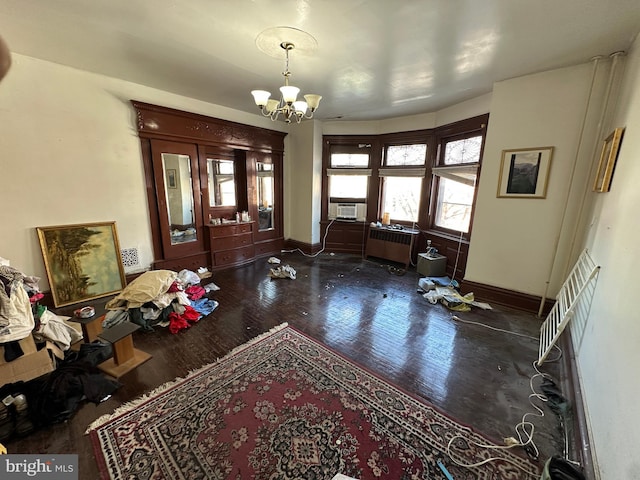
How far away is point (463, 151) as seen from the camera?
4172 millimetres

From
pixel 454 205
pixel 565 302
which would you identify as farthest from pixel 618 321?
pixel 454 205

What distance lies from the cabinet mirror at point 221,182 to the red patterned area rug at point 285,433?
10.5ft

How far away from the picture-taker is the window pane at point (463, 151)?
3952 mm

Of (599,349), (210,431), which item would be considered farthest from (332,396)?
(599,349)

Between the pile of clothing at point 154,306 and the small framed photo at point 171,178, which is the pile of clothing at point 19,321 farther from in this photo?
the small framed photo at point 171,178

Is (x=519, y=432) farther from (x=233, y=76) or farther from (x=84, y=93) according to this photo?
(x=84, y=93)

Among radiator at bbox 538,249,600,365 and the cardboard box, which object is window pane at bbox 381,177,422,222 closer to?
radiator at bbox 538,249,600,365

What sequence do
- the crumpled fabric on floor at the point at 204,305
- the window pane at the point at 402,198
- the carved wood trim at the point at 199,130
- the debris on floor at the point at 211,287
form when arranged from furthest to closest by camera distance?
the window pane at the point at 402,198 < the debris on floor at the point at 211,287 < the carved wood trim at the point at 199,130 < the crumpled fabric on floor at the point at 204,305

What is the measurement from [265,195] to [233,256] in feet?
4.44

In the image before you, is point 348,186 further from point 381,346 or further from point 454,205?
point 381,346

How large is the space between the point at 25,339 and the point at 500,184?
4.75 metres

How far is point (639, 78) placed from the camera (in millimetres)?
2096

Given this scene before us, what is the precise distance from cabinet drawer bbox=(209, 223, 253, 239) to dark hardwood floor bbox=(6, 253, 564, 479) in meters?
0.79

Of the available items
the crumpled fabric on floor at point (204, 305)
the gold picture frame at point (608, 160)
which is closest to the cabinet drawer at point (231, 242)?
the crumpled fabric on floor at point (204, 305)
